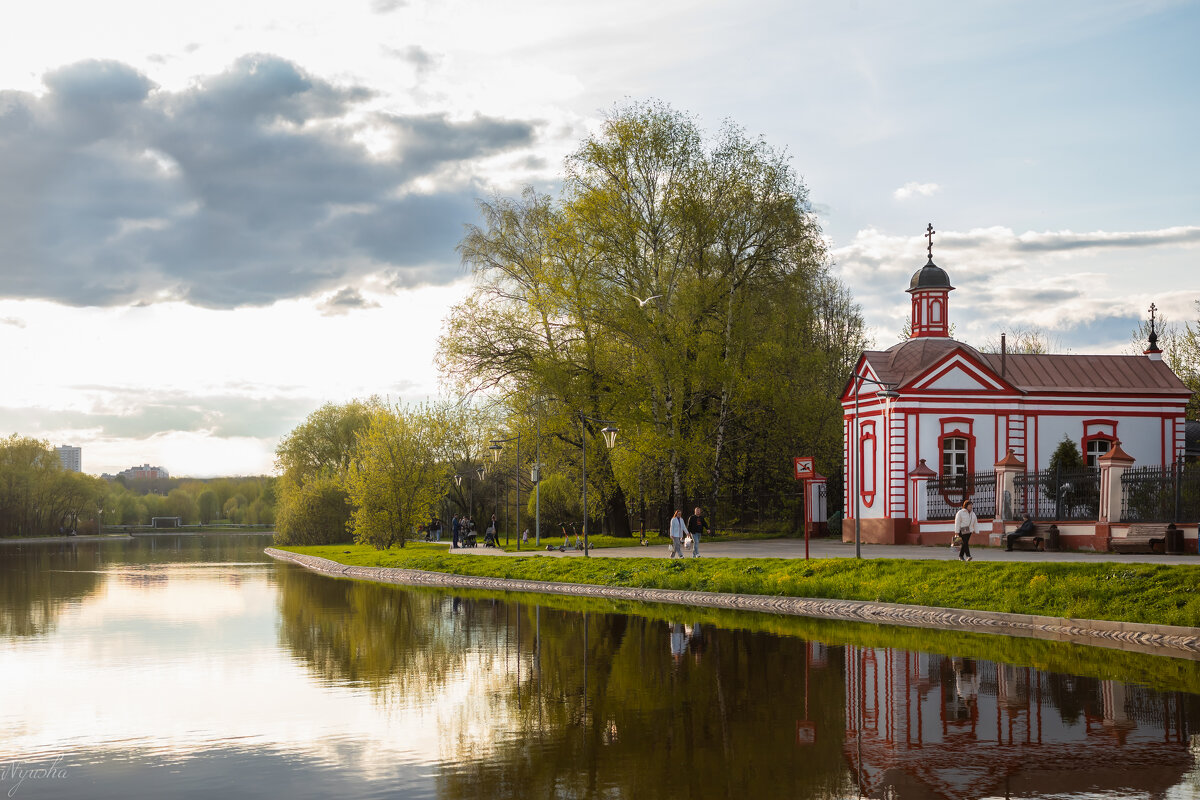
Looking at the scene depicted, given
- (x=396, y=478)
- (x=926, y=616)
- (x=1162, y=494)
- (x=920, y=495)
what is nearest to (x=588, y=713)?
(x=926, y=616)

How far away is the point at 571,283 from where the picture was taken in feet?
140

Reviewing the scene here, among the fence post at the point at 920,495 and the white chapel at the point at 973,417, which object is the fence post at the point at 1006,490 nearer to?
the white chapel at the point at 973,417

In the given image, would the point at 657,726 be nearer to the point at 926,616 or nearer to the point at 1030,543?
the point at 926,616

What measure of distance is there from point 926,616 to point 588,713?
10.9 metres

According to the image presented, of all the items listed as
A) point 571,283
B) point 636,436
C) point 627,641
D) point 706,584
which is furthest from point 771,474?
point 627,641

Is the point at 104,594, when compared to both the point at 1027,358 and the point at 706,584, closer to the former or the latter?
the point at 706,584

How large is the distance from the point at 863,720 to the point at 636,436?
31576 millimetres

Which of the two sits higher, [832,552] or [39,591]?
[832,552]

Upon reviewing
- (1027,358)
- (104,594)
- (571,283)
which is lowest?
(104,594)

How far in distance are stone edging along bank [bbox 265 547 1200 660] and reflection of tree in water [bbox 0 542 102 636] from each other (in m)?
11.0

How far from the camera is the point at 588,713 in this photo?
36.7 feet

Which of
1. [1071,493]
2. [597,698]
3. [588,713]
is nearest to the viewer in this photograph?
[588,713]

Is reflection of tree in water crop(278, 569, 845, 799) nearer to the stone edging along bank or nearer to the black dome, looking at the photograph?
the stone edging along bank

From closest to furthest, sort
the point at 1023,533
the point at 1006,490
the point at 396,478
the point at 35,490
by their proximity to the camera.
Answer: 1. the point at 1023,533
2. the point at 1006,490
3. the point at 396,478
4. the point at 35,490
